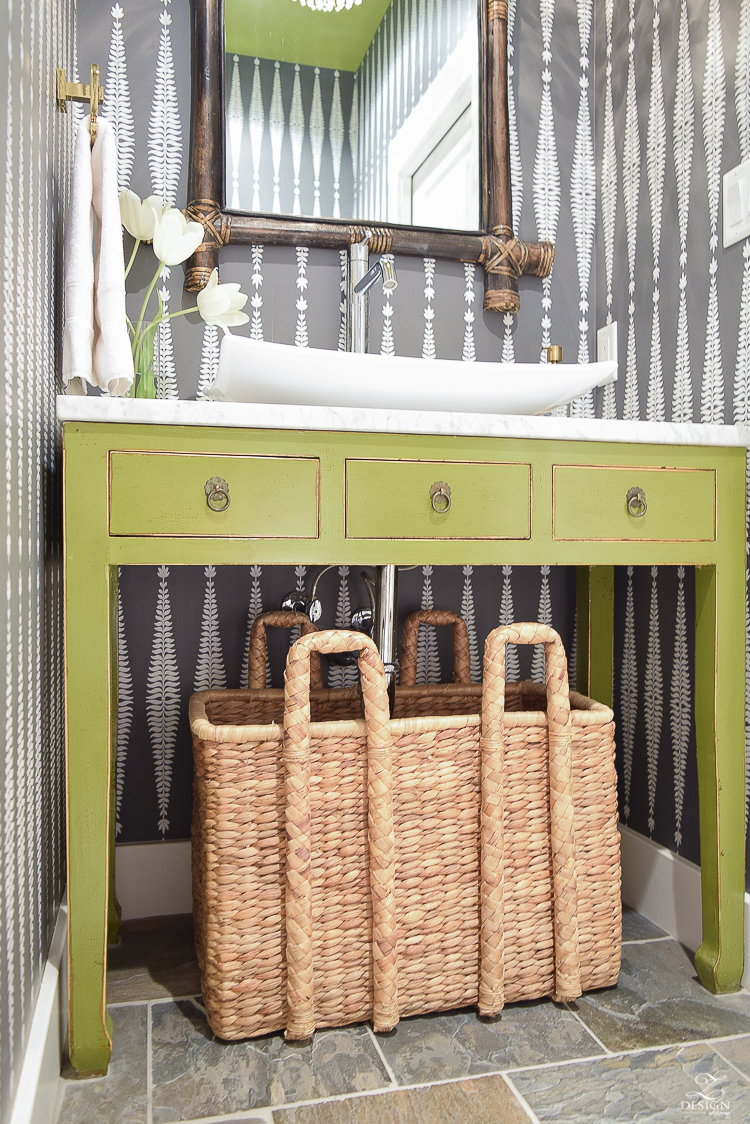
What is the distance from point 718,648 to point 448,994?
649mm

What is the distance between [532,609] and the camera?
66.5 inches

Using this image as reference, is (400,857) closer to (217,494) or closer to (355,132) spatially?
(217,494)

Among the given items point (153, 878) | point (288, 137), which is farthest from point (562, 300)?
point (153, 878)

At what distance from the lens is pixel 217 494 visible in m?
0.99

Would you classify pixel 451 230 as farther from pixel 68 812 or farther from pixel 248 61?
pixel 68 812

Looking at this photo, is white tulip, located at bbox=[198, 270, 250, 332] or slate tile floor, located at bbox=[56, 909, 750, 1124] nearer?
slate tile floor, located at bbox=[56, 909, 750, 1124]

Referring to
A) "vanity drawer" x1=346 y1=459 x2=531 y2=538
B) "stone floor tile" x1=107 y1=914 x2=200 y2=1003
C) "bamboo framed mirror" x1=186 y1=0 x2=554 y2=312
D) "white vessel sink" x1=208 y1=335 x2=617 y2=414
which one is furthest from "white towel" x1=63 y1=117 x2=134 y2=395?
"stone floor tile" x1=107 y1=914 x2=200 y2=1003

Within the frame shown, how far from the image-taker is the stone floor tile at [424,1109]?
90cm

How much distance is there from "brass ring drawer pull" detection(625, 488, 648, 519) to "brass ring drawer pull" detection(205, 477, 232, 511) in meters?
0.59

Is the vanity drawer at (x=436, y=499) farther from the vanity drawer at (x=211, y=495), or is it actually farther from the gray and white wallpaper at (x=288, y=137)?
the gray and white wallpaper at (x=288, y=137)

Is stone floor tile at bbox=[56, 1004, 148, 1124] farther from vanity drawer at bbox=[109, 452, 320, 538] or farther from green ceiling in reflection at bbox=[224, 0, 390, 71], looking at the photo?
green ceiling in reflection at bbox=[224, 0, 390, 71]

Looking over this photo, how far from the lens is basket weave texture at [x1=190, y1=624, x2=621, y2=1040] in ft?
3.39

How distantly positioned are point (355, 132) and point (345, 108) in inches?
1.9

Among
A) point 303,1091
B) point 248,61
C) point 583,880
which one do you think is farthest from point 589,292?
point 303,1091
